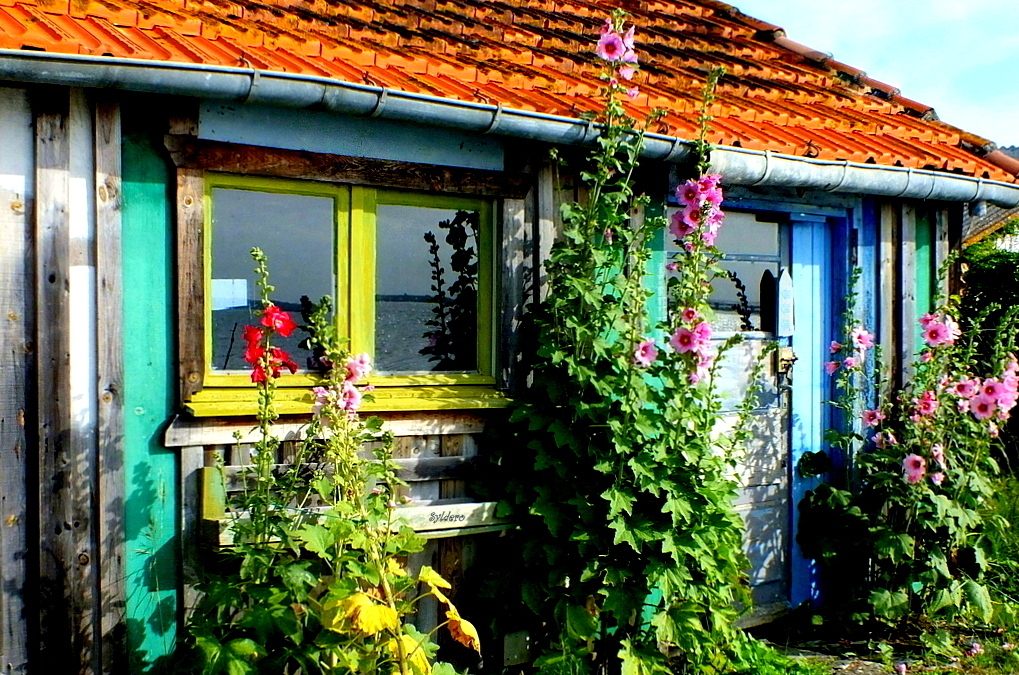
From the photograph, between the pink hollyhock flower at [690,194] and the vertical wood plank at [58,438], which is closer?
the vertical wood plank at [58,438]

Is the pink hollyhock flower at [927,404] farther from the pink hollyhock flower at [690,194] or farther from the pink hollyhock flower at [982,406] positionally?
the pink hollyhock flower at [690,194]

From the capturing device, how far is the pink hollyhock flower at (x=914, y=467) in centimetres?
501

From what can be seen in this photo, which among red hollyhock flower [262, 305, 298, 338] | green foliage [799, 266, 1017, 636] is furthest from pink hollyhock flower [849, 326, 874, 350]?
red hollyhock flower [262, 305, 298, 338]

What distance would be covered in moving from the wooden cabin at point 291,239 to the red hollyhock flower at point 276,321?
441 millimetres

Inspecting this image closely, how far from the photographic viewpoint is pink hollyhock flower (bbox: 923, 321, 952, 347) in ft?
16.6

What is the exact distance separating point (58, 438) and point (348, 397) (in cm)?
105

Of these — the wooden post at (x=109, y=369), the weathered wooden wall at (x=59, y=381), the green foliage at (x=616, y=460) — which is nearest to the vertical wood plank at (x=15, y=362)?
the weathered wooden wall at (x=59, y=381)

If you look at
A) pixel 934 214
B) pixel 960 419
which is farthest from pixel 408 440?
pixel 934 214

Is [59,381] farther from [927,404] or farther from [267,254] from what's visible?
[927,404]

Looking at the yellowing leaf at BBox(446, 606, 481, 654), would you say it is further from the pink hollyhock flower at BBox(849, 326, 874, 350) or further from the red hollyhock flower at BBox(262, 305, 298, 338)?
the pink hollyhock flower at BBox(849, 326, 874, 350)

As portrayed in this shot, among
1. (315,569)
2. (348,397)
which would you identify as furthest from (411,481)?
(348,397)

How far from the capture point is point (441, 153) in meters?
4.16

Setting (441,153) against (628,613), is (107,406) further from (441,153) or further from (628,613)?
(628,613)

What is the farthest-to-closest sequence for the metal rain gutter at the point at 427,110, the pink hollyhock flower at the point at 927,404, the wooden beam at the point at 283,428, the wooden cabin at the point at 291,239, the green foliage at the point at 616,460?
the pink hollyhock flower at the point at 927,404, the green foliage at the point at 616,460, the wooden beam at the point at 283,428, the wooden cabin at the point at 291,239, the metal rain gutter at the point at 427,110
